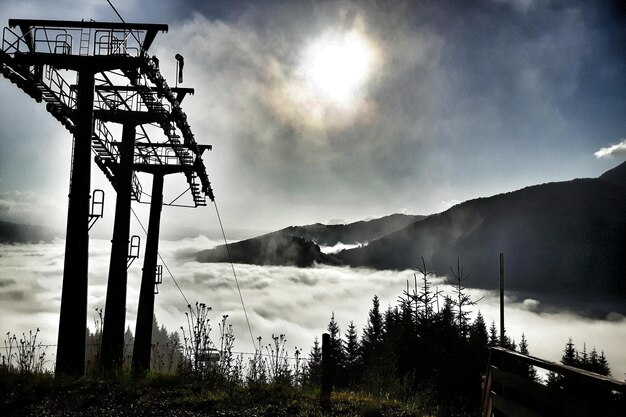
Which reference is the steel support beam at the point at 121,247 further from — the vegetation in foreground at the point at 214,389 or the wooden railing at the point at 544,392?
the wooden railing at the point at 544,392

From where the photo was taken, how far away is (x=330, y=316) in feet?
208

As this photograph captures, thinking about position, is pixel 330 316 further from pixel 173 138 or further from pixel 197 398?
pixel 197 398

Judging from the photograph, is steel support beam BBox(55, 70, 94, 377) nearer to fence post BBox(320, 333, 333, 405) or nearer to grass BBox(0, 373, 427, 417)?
grass BBox(0, 373, 427, 417)

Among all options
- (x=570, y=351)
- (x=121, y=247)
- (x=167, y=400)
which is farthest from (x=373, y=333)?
(x=167, y=400)

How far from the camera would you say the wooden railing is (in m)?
3.93

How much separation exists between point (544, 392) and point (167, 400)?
19.5 feet

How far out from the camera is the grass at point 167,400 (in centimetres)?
718

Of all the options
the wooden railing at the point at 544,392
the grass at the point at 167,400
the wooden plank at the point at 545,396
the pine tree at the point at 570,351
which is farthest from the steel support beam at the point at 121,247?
the pine tree at the point at 570,351

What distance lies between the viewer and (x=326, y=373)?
28.1ft

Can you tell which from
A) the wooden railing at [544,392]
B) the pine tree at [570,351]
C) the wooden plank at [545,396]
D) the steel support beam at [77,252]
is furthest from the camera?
the pine tree at [570,351]

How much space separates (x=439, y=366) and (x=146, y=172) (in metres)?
25.8

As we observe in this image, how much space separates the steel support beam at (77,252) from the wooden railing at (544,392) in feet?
31.5

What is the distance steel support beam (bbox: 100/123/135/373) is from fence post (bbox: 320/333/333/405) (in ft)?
34.8

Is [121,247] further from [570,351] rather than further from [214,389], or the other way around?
[570,351]
